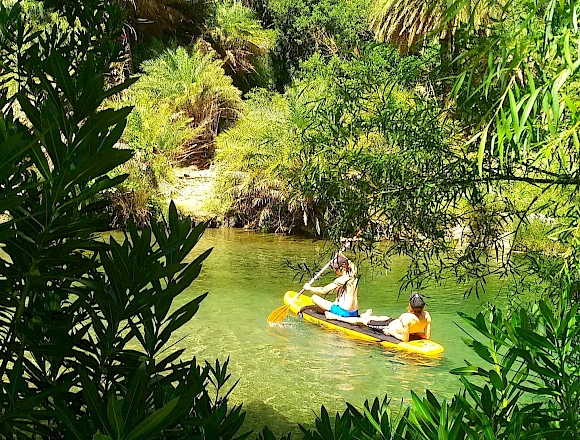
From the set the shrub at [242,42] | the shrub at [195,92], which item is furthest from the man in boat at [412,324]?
the shrub at [242,42]

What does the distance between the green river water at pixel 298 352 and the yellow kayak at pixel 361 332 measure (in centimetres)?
8

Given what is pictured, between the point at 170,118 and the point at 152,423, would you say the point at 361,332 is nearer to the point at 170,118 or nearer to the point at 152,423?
the point at 152,423

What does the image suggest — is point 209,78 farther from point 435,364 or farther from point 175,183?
point 435,364

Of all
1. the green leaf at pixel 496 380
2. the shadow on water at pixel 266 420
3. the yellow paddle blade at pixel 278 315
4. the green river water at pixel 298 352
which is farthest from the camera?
the yellow paddle blade at pixel 278 315

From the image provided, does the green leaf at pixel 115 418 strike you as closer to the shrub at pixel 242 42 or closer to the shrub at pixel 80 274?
the shrub at pixel 80 274

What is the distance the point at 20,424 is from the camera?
0.70 metres

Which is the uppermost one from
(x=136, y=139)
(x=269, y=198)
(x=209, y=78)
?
(x=209, y=78)

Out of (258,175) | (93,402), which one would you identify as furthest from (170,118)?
(93,402)

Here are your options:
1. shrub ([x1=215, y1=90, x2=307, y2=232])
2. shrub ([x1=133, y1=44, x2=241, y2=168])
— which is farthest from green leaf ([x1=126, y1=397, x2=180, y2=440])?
shrub ([x1=133, y1=44, x2=241, y2=168])

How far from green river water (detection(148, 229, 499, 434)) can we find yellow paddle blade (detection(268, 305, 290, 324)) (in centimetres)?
9

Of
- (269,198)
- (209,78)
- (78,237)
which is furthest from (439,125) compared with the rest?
(209,78)

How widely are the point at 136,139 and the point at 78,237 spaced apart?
529 inches

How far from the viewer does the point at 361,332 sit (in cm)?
669

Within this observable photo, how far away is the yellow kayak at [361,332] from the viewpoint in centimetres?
611
